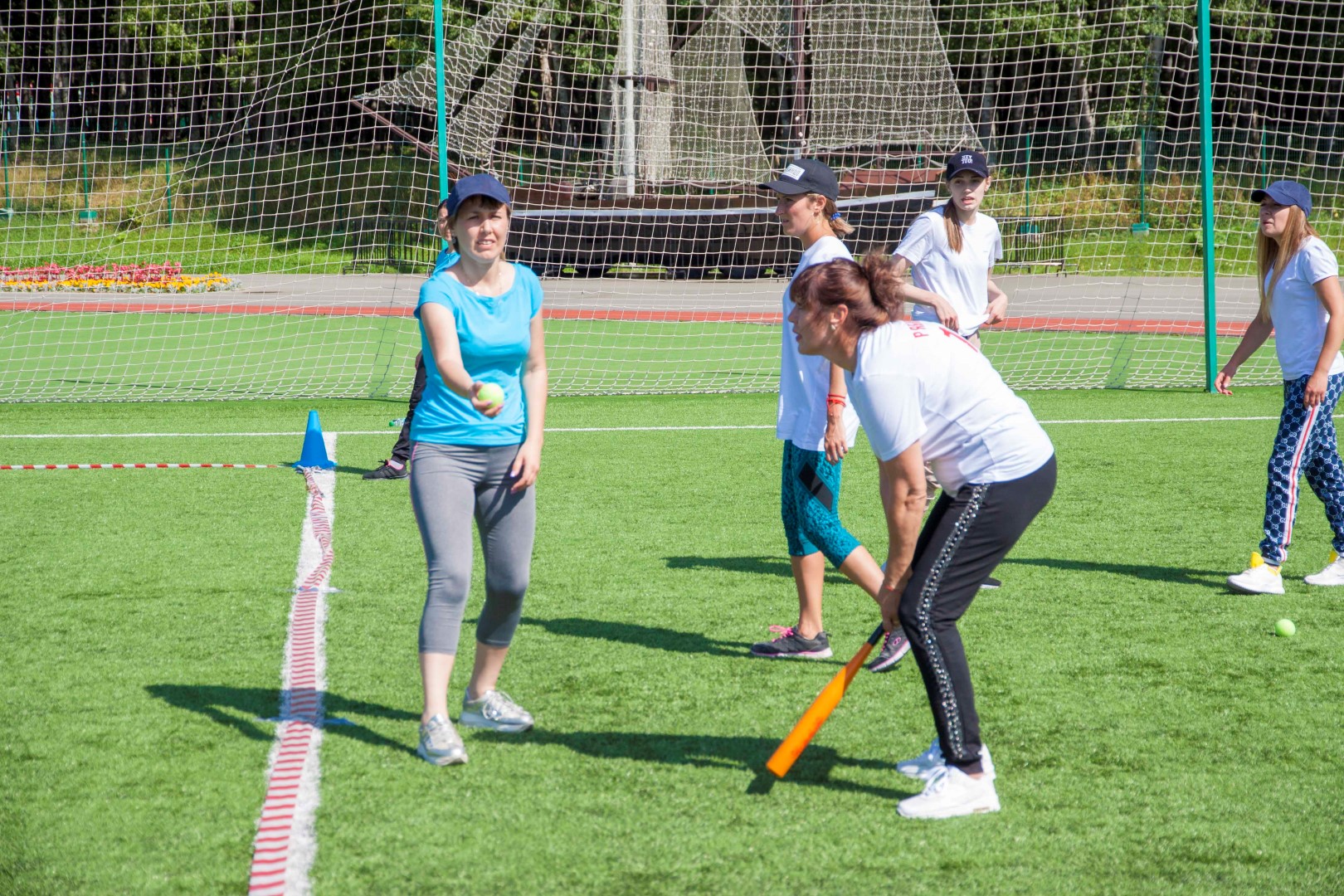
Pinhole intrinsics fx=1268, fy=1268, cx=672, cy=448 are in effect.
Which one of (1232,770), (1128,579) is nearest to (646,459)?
(1128,579)

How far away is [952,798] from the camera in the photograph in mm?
3555

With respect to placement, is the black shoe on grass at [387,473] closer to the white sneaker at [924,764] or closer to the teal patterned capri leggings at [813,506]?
the teal patterned capri leggings at [813,506]

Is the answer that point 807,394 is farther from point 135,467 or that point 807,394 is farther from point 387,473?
point 135,467

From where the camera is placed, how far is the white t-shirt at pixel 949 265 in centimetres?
667

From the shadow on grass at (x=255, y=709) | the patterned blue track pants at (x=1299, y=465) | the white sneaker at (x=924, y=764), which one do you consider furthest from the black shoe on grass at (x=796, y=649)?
the patterned blue track pants at (x=1299, y=465)

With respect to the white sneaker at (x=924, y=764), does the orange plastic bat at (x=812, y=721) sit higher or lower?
higher

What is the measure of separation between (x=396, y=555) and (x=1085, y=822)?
407cm

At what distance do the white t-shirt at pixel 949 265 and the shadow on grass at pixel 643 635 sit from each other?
2.30 metres

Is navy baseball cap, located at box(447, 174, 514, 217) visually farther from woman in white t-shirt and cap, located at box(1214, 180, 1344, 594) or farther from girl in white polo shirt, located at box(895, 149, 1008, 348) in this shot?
woman in white t-shirt and cap, located at box(1214, 180, 1344, 594)

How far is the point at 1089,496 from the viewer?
8.10 m

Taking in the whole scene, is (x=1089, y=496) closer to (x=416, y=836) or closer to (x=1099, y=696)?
(x=1099, y=696)

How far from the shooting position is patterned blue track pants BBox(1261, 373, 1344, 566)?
5969mm

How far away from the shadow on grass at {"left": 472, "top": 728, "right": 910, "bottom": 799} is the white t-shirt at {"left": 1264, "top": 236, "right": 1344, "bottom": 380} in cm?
331

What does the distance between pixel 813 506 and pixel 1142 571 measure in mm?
2380
